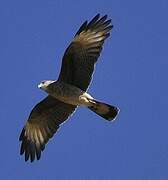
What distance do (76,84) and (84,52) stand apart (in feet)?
2.12

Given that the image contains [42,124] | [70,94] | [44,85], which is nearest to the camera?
A: [70,94]

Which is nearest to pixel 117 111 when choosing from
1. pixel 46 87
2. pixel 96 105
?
pixel 96 105

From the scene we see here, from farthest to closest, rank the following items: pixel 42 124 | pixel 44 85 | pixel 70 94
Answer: pixel 42 124, pixel 44 85, pixel 70 94

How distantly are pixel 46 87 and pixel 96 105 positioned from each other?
1.03 m

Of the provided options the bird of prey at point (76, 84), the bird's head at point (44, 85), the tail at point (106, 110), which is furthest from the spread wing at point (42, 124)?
the tail at point (106, 110)

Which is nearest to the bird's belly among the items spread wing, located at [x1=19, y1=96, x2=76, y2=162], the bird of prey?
the bird of prey

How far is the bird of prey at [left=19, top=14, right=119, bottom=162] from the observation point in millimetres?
14789

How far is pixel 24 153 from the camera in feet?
51.9

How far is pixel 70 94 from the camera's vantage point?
1479cm

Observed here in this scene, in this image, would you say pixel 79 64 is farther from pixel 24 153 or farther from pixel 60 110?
pixel 24 153

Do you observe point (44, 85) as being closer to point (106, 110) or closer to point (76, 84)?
point (76, 84)

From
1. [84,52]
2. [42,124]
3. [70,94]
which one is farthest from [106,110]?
[42,124]

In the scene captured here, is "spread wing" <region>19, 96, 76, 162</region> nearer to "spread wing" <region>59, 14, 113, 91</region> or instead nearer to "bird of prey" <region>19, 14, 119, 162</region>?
"bird of prey" <region>19, 14, 119, 162</region>

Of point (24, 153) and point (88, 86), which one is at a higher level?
point (88, 86)
